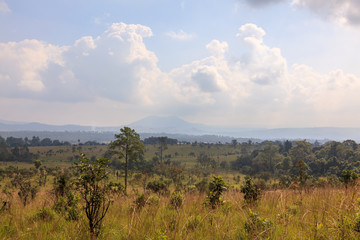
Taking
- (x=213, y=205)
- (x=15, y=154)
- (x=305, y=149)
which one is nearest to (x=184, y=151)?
(x=305, y=149)

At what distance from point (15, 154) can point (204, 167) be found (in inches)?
5038

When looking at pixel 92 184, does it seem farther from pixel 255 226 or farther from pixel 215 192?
pixel 215 192

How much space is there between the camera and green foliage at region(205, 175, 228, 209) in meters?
7.76

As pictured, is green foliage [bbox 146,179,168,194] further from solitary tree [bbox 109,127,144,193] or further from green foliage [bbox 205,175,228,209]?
solitary tree [bbox 109,127,144,193]

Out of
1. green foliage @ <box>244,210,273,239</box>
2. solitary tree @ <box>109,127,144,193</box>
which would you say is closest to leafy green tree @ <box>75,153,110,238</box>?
green foliage @ <box>244,210,273,239</box>

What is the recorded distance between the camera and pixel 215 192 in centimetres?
843

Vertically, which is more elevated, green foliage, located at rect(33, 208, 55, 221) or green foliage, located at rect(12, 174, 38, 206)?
green foliage, located at rect(33, 208, 55, 221)

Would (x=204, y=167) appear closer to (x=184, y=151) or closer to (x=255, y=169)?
(x=255, y=169)

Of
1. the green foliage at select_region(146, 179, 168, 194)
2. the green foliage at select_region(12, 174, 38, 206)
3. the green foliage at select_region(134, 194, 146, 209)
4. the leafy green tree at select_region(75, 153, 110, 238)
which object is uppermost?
the leafy green tree at select_region(75, 153, 110, 238)

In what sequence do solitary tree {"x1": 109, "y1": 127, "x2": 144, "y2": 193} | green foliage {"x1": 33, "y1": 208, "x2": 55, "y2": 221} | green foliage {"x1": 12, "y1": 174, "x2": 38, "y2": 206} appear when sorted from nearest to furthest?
green foliage {"x1": 33, "y1": 208, "x2": 55, "y2": 221}, green foliage {"x1": 12, "y1": 174, "x2": 38, "y2": 206}, solitary tree {"x1": 109, "y1": 127, "x2": 144, "y2": 193}

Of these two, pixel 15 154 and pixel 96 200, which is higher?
pixel 96 200

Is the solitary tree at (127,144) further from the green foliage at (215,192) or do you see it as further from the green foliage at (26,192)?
the green foliage at (215,192)

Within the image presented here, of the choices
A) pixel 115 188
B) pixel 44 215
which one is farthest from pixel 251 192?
pixel 44 215

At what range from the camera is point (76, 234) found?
4820mm
